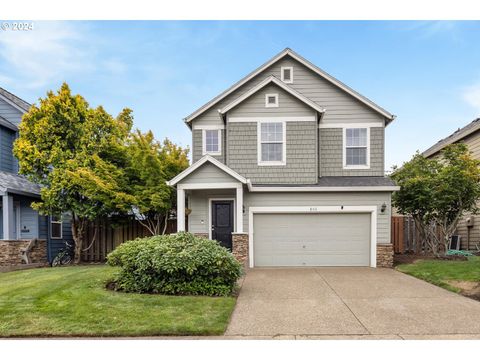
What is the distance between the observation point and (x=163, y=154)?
11883mm

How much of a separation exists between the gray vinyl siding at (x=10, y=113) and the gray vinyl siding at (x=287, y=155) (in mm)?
9499

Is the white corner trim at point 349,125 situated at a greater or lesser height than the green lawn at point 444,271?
greater

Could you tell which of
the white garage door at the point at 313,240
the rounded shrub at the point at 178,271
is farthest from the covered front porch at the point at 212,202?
the rounded shrub at the point at 178,271

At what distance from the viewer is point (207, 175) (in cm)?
1064

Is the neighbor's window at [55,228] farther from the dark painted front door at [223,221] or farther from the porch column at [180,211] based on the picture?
the dark painted front door at [223,221]

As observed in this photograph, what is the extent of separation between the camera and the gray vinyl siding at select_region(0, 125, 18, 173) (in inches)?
511

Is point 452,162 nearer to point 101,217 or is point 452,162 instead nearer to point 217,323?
point 217,323

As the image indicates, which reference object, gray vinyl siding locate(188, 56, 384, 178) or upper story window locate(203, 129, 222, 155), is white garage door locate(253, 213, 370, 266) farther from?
upper story window locate(203, 129, 222, 155)

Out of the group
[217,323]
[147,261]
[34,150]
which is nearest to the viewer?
[217,323]

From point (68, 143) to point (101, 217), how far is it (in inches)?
123

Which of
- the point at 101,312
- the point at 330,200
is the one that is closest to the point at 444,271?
the point at 330,200

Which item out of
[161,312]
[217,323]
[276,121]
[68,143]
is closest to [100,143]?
[68,143]

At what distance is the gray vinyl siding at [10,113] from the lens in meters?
13.7
